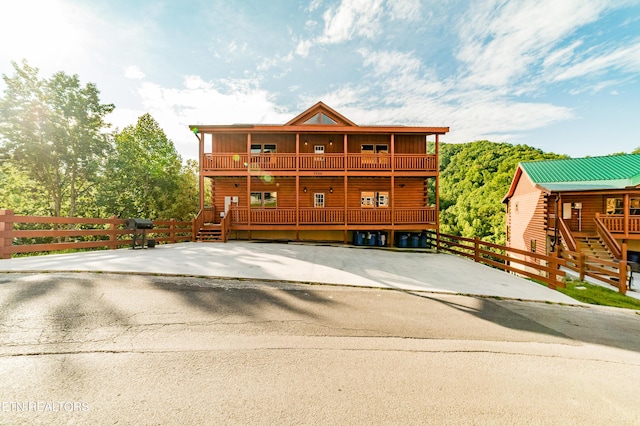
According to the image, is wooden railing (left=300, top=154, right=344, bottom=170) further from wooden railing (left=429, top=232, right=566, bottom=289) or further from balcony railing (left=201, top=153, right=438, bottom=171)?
wooden railing (left=429, top=232, right=566, bottom=289)

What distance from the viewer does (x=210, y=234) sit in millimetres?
13953

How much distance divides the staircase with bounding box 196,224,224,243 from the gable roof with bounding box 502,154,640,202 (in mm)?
21158

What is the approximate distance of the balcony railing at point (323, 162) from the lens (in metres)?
15.2

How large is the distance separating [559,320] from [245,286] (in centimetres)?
717

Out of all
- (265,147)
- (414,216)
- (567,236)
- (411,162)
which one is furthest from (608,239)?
(265,147)

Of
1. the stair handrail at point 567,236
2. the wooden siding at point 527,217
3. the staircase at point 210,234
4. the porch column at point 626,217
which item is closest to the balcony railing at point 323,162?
the staircase at point 210,234

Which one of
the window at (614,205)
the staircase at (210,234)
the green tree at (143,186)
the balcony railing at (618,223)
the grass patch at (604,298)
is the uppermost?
the green tree at (143,186)

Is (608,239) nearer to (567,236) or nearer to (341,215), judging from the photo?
Answer: (567,236)

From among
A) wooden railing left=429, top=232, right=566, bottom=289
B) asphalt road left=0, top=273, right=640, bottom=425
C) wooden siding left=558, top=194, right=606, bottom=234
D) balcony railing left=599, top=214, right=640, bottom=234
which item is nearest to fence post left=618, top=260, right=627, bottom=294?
wooden railing left=429, top=232, right=566, bottom=289

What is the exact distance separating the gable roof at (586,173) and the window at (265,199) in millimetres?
18211

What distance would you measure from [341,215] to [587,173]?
1890cm

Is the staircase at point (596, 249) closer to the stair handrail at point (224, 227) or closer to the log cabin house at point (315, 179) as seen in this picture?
the log cabin house at point (315, 179)

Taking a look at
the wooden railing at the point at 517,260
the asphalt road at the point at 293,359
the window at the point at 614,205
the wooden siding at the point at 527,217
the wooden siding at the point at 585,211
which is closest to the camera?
the asphalt road at the point at 293,359

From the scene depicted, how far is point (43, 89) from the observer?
2205 centimetres
